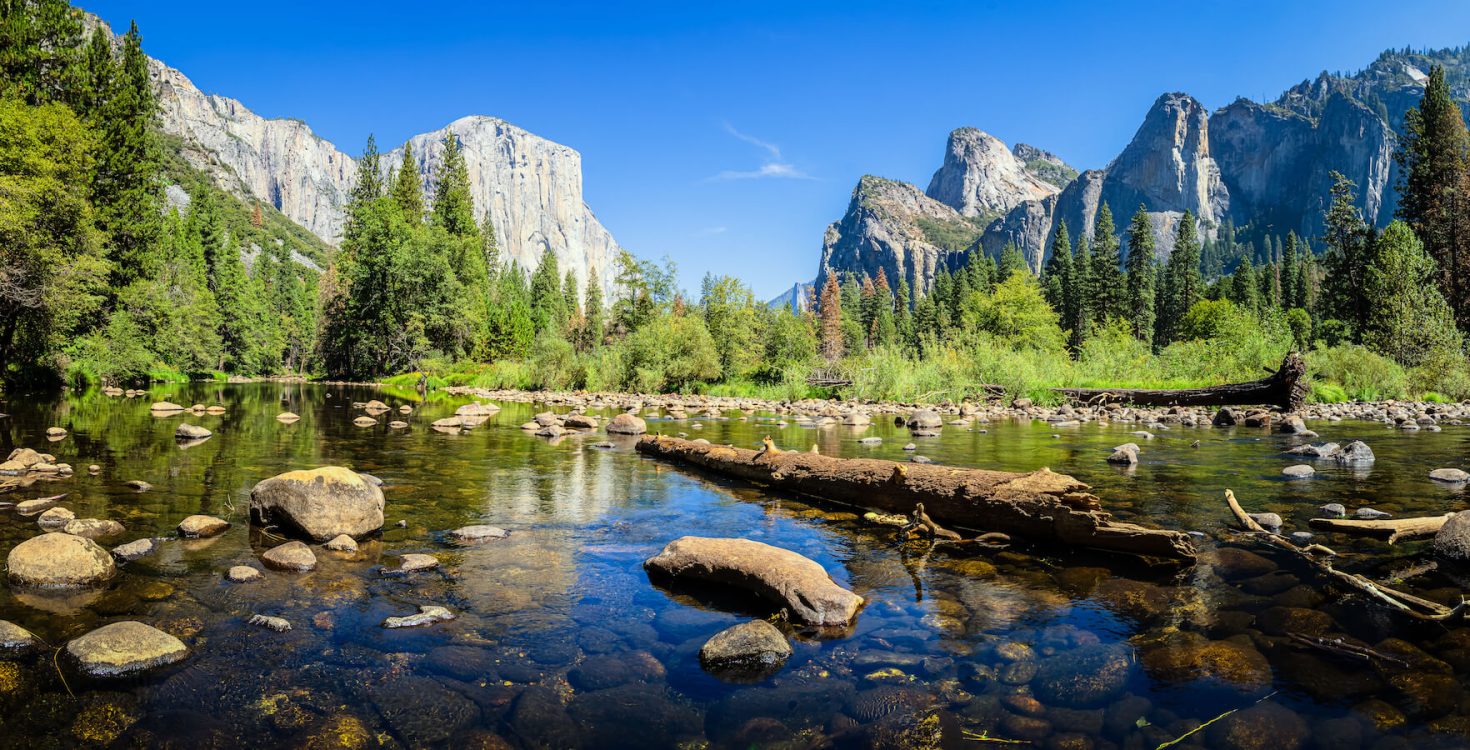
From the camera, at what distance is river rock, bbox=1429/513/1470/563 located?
5738 millimetres

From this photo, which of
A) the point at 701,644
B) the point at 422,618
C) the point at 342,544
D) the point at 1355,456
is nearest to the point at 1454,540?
the point at 701,644

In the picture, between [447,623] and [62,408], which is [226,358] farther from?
[447,623]

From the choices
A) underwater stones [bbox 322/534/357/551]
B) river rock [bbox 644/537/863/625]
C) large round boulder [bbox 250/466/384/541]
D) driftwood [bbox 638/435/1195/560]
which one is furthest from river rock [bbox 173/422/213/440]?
river rock [bbox 644/537/863/625]

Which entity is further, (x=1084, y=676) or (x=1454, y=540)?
(x=1454, y=540)

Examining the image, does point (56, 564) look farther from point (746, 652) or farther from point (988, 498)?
point (988, 498)

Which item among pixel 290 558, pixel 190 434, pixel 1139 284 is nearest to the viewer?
pixel 290 558

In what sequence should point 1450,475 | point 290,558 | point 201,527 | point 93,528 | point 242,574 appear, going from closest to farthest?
point 242,574 → point 290,558 → point 93,528 → point 201,527 → point 1450,475

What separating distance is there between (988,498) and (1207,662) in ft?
9.47

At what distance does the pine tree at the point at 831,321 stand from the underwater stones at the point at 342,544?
8164 cm

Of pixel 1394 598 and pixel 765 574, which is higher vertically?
pixel 1394 598

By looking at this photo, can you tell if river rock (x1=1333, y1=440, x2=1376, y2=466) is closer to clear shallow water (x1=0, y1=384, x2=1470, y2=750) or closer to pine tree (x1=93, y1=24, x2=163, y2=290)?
clear shallow water (x1=0, y1=384, x2=1470, y2=750)

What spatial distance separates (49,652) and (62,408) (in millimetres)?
24704

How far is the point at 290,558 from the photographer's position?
19.8 ft

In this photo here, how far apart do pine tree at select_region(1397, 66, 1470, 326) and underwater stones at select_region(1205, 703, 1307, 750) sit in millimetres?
53991
